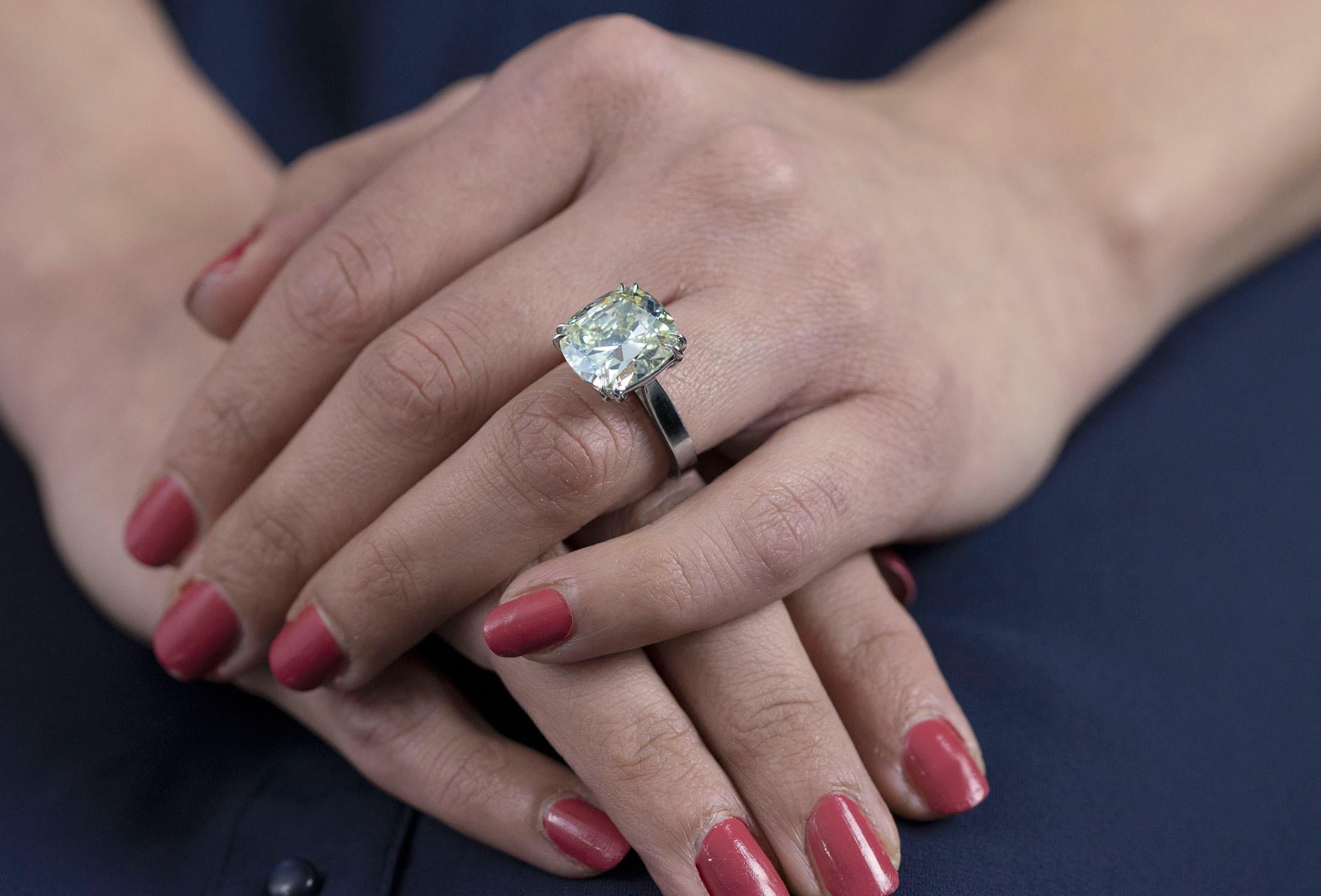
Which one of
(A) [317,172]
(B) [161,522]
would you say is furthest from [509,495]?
(A) [317,172]

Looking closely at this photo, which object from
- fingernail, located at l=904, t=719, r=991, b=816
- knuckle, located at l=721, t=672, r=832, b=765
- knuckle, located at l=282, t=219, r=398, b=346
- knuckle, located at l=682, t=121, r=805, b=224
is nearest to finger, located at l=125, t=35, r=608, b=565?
knuckle, located at l=282, t=219, r=398, b=346

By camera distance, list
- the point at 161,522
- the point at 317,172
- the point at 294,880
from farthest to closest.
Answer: the point at 317,172 → the point at 161,522 → the point at 294,880

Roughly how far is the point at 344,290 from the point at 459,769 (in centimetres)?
41

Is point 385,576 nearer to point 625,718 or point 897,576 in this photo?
point 625,718

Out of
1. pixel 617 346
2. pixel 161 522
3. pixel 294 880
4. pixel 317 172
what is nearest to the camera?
pixel 617 346

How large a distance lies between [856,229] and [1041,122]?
1.34ft

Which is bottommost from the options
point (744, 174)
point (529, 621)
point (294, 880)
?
point (294, 880)

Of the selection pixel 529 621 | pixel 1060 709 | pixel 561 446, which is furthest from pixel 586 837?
pixel 1060 709

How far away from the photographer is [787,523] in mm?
715

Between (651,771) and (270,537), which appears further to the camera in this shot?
(270,537)

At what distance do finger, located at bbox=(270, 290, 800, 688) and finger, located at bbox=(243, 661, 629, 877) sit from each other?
49mm

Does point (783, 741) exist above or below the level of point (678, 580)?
below

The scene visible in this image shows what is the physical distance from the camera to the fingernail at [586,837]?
729 mm

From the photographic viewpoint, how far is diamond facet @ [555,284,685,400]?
0.65 meters
